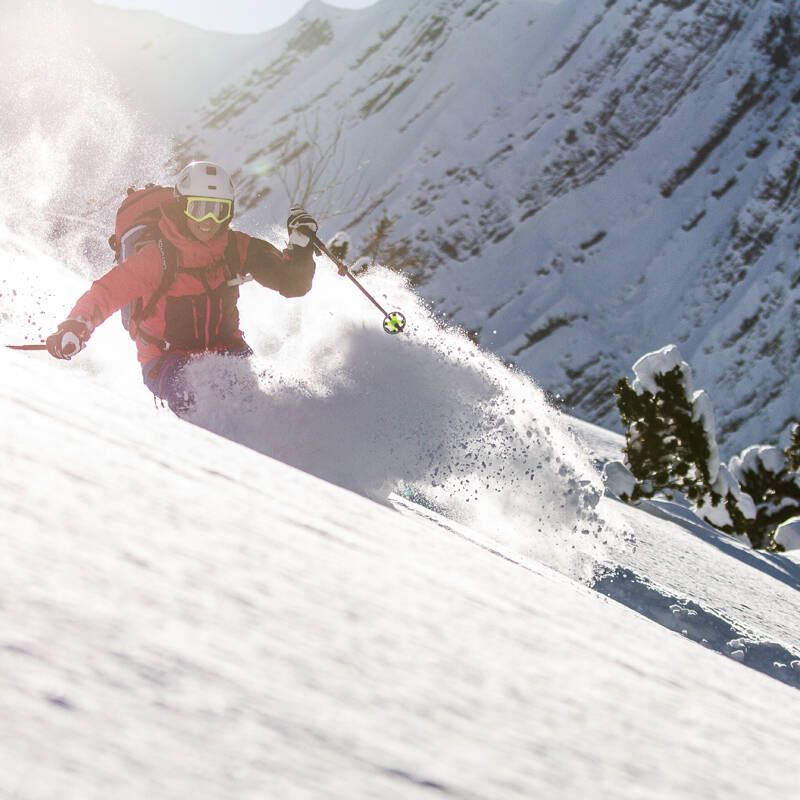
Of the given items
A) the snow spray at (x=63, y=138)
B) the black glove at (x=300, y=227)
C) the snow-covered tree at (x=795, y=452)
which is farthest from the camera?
the snow-covered tree at (x=795, y=452)

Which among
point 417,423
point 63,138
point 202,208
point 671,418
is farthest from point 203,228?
point 63,138

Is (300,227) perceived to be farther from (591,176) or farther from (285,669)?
(591,176)

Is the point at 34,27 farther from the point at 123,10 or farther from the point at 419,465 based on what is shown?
the point at 419,465

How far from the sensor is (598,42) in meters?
107

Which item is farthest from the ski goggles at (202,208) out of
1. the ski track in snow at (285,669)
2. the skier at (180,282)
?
the ski track in snow at (285,669)

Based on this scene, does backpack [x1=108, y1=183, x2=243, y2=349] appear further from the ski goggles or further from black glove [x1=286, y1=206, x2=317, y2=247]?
black glove [x1=286, y1=206, x2=317, y2=247]

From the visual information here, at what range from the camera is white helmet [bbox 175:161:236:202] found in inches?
252

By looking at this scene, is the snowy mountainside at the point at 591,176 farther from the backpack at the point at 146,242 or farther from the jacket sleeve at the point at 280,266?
the backpack at the point at 146,242

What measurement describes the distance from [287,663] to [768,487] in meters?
22.9

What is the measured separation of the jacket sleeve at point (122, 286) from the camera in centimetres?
629

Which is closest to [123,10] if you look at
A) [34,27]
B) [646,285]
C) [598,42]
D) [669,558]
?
[34,27]

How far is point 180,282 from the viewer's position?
6.61 meters

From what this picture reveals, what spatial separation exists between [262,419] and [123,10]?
14848cm

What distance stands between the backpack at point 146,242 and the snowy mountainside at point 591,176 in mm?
79068
